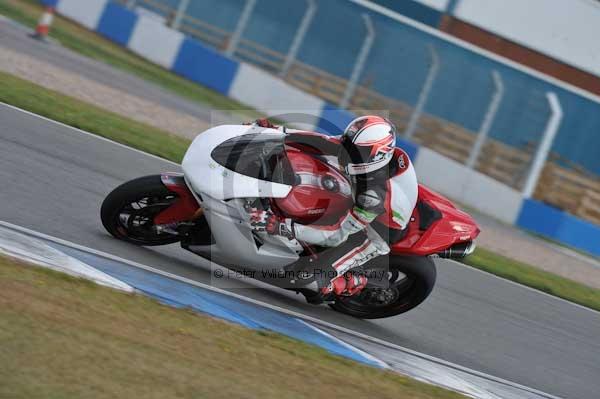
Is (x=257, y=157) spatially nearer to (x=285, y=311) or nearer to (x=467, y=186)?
(x=285, y=311)

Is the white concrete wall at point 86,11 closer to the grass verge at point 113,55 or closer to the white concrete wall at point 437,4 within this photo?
the grass verge at point 113,55

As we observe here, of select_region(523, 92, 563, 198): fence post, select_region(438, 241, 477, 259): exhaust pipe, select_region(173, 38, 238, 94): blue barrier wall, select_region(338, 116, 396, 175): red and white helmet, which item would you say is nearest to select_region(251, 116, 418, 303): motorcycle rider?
select_region(338, 116, 396, 175): red and white helmet

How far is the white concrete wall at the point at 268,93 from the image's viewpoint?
2380 cm

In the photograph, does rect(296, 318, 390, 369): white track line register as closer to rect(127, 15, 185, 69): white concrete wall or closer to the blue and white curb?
the blue and white curb

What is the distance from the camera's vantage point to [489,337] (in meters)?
8.64

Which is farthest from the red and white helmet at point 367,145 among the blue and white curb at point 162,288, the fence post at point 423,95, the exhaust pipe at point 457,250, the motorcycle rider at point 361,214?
the fence post at point 423,95

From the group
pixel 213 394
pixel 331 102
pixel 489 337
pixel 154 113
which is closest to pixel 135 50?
pixel 331 102

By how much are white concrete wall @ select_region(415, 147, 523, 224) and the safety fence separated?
18.1 inches

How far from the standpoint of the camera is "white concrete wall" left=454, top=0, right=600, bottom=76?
25766 millimetres

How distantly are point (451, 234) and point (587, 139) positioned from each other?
16.8 metres

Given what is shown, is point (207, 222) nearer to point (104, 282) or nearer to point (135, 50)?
point (104, 282)

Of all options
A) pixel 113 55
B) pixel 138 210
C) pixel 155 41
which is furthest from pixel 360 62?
pixel 138 210

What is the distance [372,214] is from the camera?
6961 millimetres

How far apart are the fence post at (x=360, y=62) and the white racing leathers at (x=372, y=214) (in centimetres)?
1684
